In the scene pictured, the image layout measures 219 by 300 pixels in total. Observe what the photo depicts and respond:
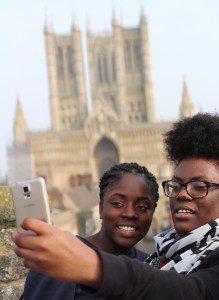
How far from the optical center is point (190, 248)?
1811mm

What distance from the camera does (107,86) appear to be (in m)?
67.7

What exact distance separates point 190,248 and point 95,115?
60776 millimetres

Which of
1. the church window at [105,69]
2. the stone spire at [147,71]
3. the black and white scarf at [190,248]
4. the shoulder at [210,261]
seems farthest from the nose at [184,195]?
the church window at [105,69]

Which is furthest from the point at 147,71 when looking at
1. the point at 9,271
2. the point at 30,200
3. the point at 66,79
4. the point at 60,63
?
the point at 30,200

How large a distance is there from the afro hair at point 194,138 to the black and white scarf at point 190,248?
0.25 m

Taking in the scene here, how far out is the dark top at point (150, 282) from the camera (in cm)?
136

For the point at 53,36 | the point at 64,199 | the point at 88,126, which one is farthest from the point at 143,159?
the point at 64,199

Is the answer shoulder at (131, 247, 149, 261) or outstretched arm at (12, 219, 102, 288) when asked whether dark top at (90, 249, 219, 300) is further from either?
shoulder at (131, 247, 149, 261)

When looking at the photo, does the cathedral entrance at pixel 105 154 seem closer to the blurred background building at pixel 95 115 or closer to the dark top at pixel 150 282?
the blurred background building at pixel 95 115

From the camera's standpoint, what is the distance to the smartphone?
141 cm

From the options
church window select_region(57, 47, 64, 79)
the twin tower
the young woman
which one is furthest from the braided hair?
church window select_region(57, 47, 64, 79)

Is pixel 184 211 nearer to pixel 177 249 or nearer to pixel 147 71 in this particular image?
pixel 177 249

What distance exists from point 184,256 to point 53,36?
230 feet

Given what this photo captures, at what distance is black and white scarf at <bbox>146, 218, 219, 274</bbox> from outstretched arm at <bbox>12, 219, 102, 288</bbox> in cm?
40
